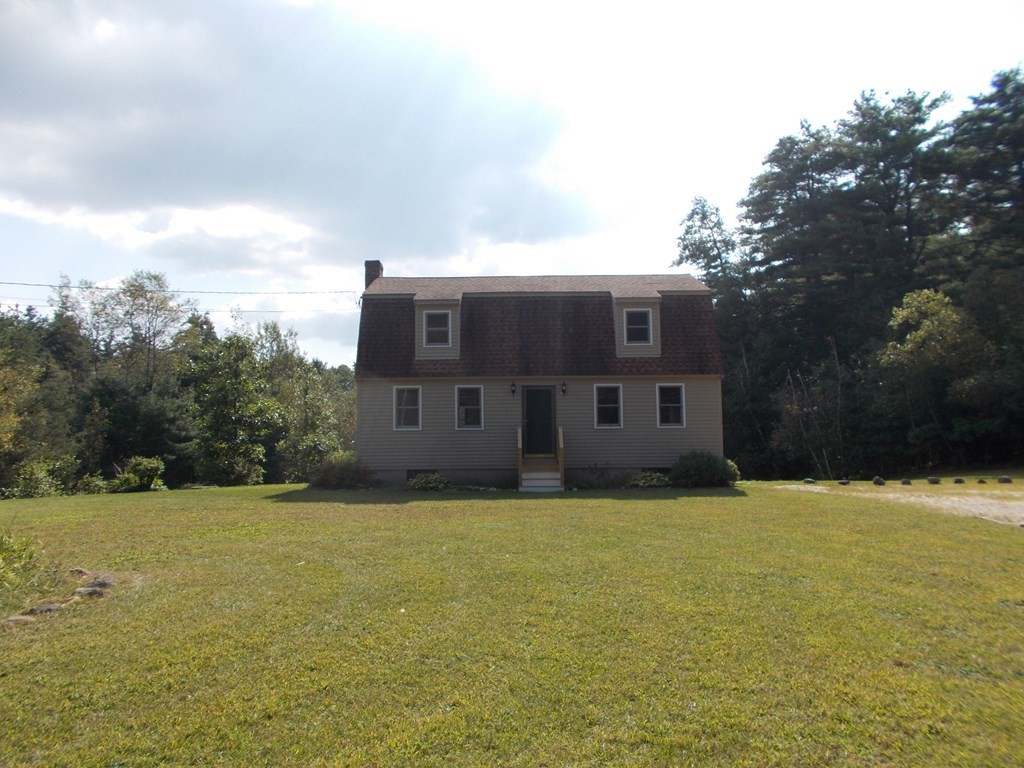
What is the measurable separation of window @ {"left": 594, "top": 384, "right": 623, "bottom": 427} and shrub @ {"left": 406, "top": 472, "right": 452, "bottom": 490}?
4.93 metres

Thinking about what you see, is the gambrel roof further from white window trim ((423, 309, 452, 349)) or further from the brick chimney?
the brick chimney

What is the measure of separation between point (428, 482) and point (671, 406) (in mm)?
7667

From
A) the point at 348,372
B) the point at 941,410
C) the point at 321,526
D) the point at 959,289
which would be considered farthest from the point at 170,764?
the point at 348,372

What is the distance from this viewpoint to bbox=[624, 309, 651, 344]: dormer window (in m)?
20.6

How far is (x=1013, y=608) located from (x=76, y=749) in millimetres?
7428

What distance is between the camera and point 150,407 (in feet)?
102

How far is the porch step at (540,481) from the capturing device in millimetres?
18438

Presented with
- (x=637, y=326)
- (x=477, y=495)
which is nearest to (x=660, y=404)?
(x=637, y=326)

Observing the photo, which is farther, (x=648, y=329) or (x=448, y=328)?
(x=648, y=329)

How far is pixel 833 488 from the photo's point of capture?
1767cm

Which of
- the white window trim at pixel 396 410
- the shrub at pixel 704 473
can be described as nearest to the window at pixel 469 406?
the white window trim at pixel 396 410

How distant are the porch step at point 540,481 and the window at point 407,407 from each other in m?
3.75

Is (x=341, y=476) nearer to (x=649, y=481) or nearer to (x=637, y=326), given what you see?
(x=649, y=481)

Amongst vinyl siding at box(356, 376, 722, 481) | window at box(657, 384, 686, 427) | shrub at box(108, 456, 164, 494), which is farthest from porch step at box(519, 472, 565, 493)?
shrub at box(108, 456, 164, 494)
